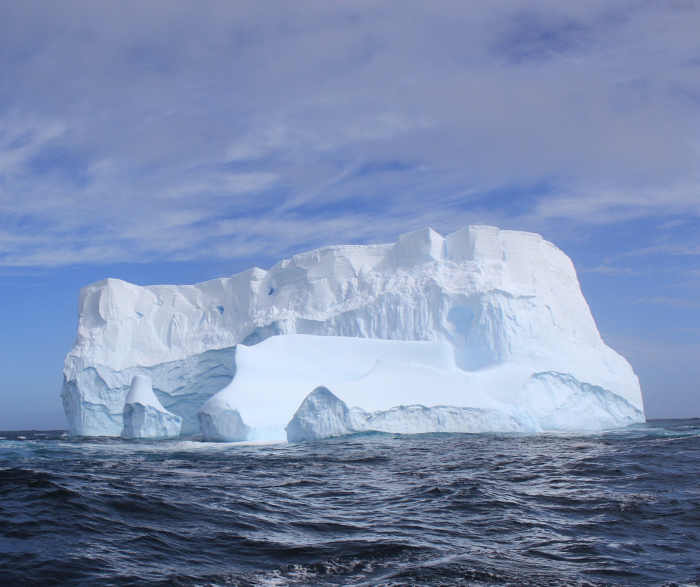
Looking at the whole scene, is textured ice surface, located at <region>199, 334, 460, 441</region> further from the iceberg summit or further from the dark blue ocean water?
the dark blue ocean water

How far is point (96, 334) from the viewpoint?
26094 mm

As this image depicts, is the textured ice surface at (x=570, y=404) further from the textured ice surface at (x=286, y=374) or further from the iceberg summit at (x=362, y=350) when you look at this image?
the textured ice surface at (x=286, y=374)

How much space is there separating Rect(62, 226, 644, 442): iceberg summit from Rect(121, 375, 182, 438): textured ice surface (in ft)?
0.17

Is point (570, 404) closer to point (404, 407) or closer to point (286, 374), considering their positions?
point (404, 407)

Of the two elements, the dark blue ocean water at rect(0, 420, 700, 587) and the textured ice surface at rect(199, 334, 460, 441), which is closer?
the dark blue ocean water at rect(0, 420, 700, 587)

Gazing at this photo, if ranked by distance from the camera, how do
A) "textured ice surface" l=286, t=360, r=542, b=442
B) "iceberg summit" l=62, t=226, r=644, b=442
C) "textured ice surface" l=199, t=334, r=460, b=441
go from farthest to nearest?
"iceberg summit" l=62, t=226, r=644, b=442, "textured ice surface" l=199, t=334, r=460, b=441, "textured ice surface" l=286, t=360, r=542, b=442

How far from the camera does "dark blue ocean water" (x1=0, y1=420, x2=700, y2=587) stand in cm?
392

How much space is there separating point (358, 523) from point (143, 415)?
16.8 meters

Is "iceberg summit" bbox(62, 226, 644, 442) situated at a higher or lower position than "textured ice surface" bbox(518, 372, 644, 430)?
higher

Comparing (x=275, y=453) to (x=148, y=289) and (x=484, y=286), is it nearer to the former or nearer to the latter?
(x=484, y=286)

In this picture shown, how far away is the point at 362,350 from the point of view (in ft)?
61.1

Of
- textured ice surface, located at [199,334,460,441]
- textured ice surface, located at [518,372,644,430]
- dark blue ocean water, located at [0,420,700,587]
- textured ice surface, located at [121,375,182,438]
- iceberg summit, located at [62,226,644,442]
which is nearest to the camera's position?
dark blue ocean water, located at [0,420,700,587]

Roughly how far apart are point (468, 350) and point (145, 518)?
57.2ft

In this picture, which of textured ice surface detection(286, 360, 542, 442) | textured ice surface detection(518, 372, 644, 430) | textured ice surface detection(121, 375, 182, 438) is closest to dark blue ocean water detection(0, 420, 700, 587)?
textured ice surface detection(286, 360, 542, 442)
